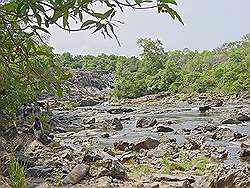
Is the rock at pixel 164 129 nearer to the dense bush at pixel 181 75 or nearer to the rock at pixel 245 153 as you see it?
the rock at pixel 245 153

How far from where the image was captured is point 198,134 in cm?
2041

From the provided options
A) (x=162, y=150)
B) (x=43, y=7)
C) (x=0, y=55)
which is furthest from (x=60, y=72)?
(x=162, y=150)

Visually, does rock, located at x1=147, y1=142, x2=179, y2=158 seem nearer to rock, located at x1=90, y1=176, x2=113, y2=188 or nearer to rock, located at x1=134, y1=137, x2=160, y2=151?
rock, located at x1=134, y1=137, x2=160, y2=151

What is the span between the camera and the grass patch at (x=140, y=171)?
36.3 ft

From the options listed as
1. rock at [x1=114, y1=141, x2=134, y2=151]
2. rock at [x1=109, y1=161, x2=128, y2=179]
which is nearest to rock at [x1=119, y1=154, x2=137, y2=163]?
rock at [x1=114, y1=141, x2=134, y2=151]

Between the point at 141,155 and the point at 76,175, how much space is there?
609 centimetres

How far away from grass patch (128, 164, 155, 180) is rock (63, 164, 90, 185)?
4.53 feet

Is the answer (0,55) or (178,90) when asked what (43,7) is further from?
(178,90)

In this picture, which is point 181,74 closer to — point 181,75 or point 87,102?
point 181,75

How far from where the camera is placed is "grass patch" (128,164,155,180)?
1107 centimetres

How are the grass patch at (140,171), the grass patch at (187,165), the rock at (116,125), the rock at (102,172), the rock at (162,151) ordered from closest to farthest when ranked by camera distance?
the rock at (102,172), the grass patch at (140,171), the grass patch at (187,165), the rock at (162,151), the rock at (116,125)

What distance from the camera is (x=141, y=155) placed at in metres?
15.3

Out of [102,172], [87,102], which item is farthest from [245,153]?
[87,102]

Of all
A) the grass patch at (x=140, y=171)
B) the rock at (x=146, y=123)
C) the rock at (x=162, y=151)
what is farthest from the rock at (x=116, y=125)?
the grass patch at (x=140, y=171)
